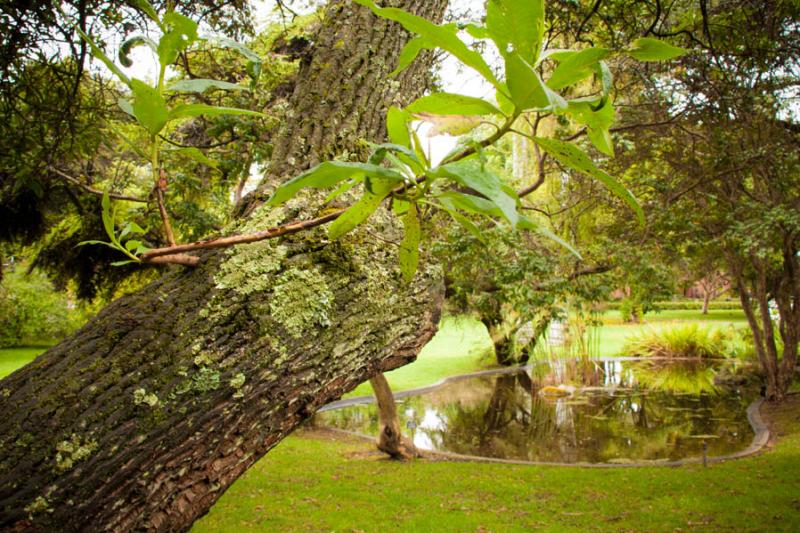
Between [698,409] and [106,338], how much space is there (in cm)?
1109

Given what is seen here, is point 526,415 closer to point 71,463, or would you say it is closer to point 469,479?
point 469,479

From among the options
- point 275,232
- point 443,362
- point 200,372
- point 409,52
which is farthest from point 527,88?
point 443,362

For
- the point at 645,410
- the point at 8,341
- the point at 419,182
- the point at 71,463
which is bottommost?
the point at 645,410

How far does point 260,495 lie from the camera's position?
5621 mm

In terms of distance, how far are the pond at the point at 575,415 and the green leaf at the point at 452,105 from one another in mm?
7754

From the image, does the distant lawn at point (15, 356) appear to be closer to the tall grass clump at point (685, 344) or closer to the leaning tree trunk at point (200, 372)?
the leaning tree trunk at point (200, 372)

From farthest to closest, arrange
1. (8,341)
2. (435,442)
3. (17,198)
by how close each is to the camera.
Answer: (8,341) → (435,442) → (17,198)

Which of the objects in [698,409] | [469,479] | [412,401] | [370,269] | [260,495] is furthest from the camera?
[412,401]

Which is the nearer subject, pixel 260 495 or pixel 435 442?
pixel 260 495

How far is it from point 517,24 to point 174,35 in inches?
13.6

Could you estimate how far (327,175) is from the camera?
1.29 feet

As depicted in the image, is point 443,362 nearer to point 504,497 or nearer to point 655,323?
point 504,497

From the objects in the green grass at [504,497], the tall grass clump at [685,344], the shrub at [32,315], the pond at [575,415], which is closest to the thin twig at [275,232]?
the green grass at [504,497]

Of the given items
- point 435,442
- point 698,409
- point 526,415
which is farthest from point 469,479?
point 698,409
